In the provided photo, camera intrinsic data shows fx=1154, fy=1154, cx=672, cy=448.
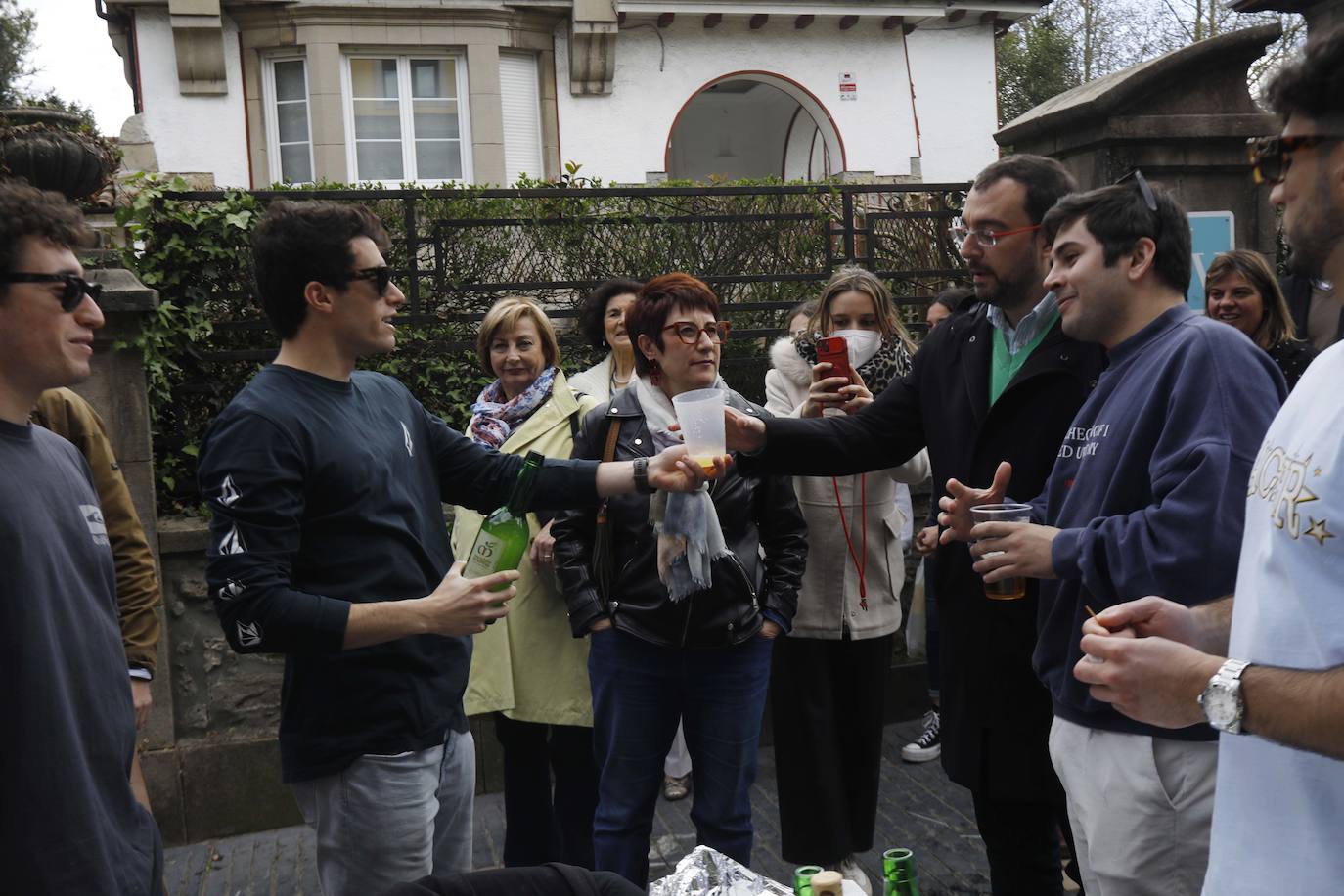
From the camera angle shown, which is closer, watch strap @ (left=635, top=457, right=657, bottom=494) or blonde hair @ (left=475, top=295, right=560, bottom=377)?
watch strap @ (left=635, top=457, right=657, bottom=494)

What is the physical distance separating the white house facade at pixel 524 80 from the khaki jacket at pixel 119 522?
37.7 ft

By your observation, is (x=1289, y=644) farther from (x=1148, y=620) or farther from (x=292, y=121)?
(x=292, y=121)

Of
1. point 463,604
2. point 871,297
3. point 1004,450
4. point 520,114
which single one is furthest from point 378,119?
point 463,604

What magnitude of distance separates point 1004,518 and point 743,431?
45.1 inches

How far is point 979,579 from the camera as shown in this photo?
3455 millimetres

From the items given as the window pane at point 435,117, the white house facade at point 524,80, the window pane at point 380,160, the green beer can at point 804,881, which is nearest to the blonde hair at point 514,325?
the green beer can at point 804,881

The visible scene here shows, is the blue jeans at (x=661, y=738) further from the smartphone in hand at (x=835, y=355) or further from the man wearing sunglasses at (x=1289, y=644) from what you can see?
the man wearing sunglasses at (x=1289, y=644)

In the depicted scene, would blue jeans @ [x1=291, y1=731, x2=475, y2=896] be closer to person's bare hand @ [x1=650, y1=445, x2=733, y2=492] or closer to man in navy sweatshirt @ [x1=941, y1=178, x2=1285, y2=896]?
person's bare hand @ [x1=650, y1=445, x2=733, y2=492]

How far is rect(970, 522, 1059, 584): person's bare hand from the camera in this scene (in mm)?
2721

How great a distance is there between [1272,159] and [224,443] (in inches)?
87.0

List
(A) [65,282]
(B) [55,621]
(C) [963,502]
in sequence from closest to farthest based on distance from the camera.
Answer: (B) [55,621]
(A) [65,282]
(C) [963,502]

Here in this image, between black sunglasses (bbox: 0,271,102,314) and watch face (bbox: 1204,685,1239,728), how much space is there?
225 cm

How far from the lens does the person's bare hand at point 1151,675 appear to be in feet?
5.45

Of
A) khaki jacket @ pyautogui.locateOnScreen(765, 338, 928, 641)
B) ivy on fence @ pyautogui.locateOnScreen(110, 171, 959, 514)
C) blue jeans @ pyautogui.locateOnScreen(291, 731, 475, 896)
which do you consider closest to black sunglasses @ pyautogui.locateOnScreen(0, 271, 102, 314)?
blue jeans @ pyautogui.locateOnScreen(291, 731, 475, 896)
